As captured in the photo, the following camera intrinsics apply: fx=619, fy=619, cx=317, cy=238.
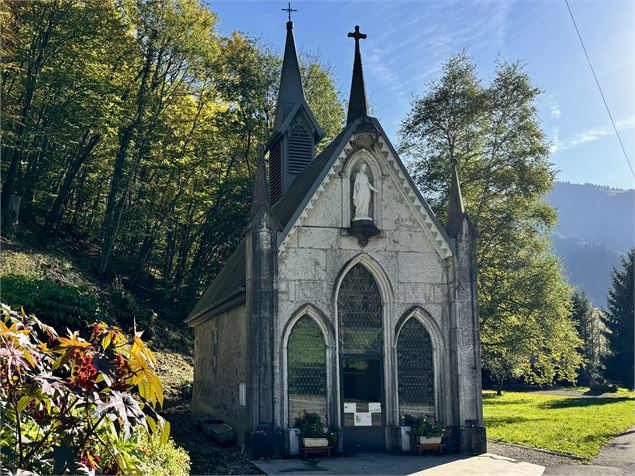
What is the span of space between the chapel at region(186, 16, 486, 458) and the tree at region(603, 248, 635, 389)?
39982mm

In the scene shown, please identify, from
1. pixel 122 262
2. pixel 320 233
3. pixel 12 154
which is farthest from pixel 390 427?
pixel 12 154

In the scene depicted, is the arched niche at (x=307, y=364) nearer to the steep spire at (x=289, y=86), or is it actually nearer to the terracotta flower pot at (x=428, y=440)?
the terracotta flower pot at (x=428, y=440)

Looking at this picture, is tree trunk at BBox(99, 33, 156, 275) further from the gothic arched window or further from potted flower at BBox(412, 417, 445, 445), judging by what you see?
potted flower at BBox(412, 417, 445, 445)

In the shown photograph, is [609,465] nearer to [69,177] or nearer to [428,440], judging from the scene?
[428,440]

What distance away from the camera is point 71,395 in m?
5.14

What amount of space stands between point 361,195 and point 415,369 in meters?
5.39

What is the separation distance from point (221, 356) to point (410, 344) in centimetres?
723

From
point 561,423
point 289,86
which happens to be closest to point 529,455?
point 561,423

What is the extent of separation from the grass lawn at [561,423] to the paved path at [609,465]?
1.19 ft

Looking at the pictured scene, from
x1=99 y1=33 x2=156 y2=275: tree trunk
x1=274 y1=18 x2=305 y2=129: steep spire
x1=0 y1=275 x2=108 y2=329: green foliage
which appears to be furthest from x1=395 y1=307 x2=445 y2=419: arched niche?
x1=99 y1=33 x2=156 y2=275: tree trunk

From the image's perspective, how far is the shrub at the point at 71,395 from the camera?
15.5ft

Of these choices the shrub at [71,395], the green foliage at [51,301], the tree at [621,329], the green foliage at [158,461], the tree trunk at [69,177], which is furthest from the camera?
the tree at [621,329]

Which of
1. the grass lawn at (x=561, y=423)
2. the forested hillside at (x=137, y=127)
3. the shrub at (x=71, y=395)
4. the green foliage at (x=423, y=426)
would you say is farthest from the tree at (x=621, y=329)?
the shrub at (x=71, y=395)

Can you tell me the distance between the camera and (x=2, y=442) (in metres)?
5.43
